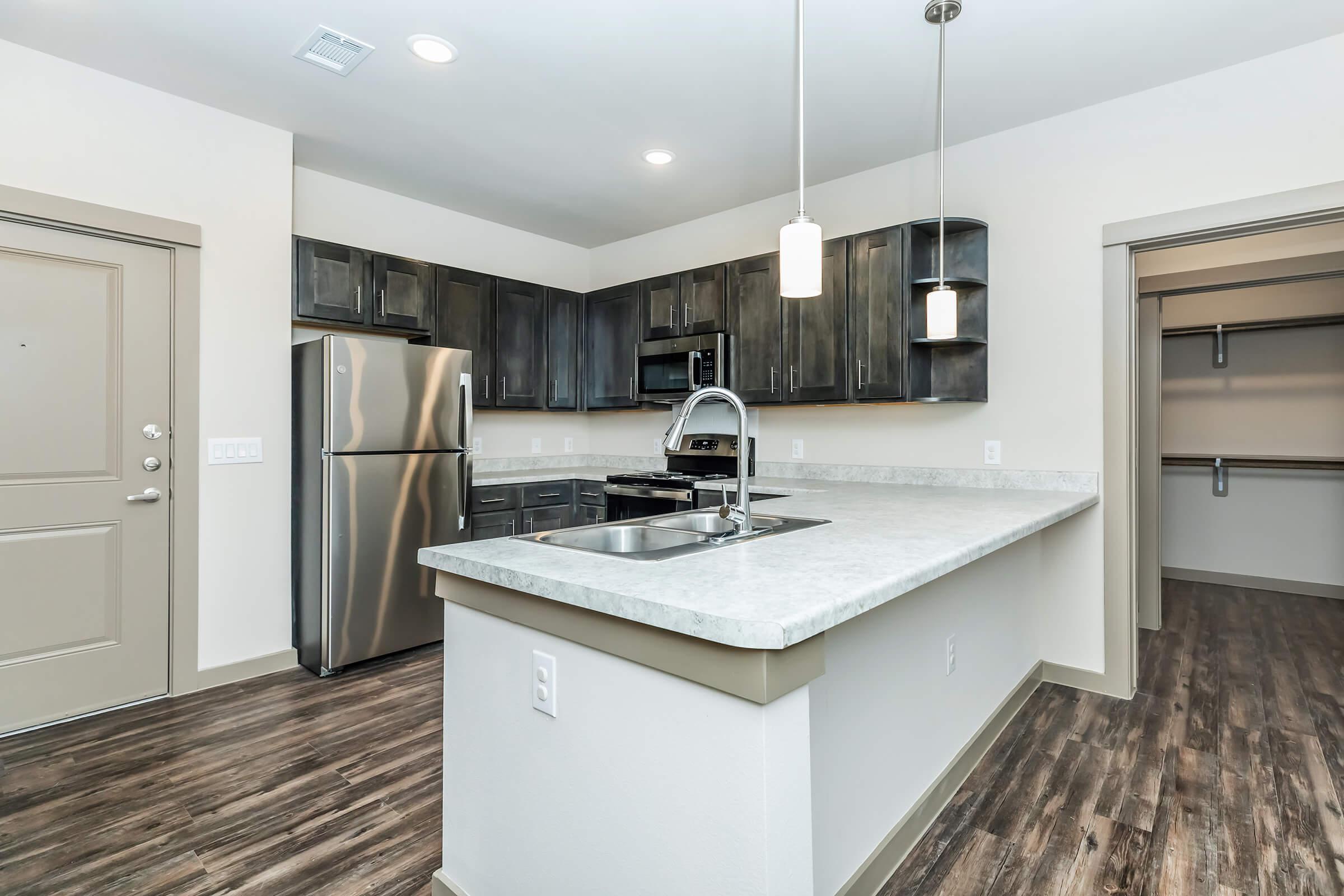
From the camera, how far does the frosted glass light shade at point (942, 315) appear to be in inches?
93.7

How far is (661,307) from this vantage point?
167 inches

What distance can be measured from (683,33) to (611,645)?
2218mm

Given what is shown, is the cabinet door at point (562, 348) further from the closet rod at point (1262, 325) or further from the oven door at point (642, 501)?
the closet rod at point (1262, 325)

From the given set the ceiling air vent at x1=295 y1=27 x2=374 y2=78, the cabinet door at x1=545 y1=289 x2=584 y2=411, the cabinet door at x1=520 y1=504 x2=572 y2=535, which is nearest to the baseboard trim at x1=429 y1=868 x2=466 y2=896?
the cabinet door at x1=520 y1=504 x2=572 y2=535

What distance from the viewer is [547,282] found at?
16.2 ft

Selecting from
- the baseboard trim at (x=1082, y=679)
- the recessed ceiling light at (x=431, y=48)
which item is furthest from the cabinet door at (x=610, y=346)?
the baseboard trim at (x=1082, y=679)

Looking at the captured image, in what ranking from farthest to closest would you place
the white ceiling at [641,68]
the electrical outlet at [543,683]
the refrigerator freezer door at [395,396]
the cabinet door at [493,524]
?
the cabinet door at [493,524], the refrigerator freezer door at [395,396], the white ceiling at [641,68], the electrical outlet at [543,683]

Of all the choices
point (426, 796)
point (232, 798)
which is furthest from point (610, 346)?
point (232, 798)

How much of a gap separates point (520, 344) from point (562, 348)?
0.37 m

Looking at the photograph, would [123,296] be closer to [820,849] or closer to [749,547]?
[749,547]

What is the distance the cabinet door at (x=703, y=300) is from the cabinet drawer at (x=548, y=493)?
4.12 feet

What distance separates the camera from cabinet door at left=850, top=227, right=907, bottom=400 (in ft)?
10.3

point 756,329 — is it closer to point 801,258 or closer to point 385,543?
point 801,258

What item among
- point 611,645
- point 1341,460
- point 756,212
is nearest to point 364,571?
point 611,645
